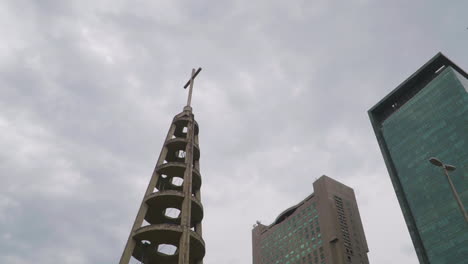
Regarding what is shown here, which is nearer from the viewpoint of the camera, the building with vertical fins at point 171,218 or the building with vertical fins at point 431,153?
the building with vertical fins at point 171,218

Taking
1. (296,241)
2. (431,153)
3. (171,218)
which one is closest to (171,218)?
(171,218)

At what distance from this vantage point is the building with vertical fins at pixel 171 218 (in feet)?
161

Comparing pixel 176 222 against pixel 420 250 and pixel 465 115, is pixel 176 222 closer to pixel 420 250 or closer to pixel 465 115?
pixel 420 250

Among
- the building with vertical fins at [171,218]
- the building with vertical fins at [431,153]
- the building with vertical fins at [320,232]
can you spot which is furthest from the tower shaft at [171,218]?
the building with vertical fins at [320,232]

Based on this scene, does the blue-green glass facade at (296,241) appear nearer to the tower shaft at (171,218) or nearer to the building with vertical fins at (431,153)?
the building with vertical fins at (431,153)

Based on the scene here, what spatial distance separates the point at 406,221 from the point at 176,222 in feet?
285

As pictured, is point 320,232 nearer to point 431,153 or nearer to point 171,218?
point 431,153

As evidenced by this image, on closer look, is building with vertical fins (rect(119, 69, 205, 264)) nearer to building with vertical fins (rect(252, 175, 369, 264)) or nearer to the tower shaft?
the tower shaft

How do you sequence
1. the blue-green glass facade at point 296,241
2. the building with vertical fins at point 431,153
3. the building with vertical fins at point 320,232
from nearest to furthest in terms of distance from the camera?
the building with vertical fins at point 431,153 → the building with vertical fins at point 320,232 → the blue-green glass facade at point 296,241

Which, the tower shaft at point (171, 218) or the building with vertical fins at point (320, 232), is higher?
the building with vertical fins at point (320, 232)

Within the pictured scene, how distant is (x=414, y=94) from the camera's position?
138 meters

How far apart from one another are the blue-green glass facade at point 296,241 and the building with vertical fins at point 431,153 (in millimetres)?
34601

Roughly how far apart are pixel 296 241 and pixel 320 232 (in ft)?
53.1

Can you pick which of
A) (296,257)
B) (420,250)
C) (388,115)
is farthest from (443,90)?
(296,257)
